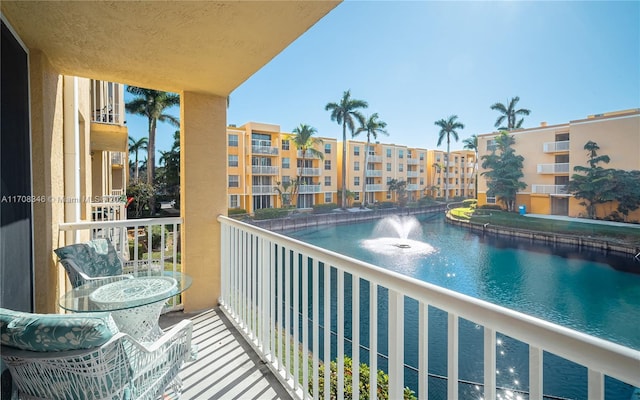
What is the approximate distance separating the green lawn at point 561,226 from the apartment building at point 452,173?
1608 centimetres

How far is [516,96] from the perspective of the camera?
3259 cm

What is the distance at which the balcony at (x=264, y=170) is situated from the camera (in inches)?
964

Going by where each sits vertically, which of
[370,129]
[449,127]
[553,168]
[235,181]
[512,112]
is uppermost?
[512,112]

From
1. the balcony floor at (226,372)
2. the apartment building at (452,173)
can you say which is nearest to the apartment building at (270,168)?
the apartment building at (452,173)

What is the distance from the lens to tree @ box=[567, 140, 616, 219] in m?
9.48

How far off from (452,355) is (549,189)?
19.0 m

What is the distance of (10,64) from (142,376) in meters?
2.02

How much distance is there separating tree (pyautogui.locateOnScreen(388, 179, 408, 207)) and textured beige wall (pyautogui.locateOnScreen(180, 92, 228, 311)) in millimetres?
31975

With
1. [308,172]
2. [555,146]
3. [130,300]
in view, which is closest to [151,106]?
[308,172]

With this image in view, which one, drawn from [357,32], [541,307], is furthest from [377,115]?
[541,307]

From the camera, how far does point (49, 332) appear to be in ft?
3.34

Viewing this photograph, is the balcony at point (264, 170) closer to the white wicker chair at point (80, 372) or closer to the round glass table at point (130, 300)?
the round glass table at point (130, 300)

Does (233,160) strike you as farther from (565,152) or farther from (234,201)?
(565,152)

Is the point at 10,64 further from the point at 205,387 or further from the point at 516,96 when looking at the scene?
the point at 516,96
